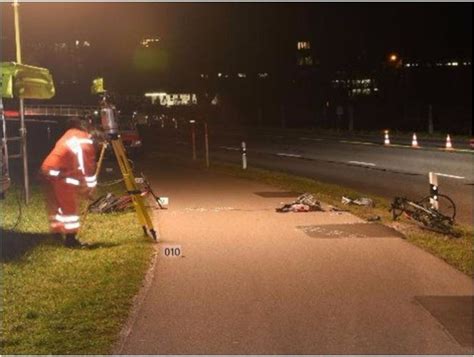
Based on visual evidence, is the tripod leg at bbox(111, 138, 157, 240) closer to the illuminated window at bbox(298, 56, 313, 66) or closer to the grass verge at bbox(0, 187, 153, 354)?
the grass verge at bbox(0, 187, 153, 354)

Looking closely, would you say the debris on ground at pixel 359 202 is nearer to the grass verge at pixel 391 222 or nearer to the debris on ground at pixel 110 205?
the grass verge at pixel 391 222

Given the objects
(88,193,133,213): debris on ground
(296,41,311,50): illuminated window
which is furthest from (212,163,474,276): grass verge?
(296,41,311,50): illuminated window

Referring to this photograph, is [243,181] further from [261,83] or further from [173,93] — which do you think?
[173,93]

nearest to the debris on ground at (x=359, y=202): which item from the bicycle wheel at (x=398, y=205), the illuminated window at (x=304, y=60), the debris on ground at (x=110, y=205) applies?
the bicycle wheel at (x=398, y=205)

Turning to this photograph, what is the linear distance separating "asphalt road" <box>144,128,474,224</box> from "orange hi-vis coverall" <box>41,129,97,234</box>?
7189 millimetres

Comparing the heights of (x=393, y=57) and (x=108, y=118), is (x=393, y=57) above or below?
above

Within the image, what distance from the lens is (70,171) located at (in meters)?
9.26

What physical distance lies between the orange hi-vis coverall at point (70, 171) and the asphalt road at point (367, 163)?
7189 mm

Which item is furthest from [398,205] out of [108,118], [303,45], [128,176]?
[303,45]

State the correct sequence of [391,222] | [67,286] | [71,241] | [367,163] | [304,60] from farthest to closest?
[304,60], [367,163], [391,222], [71,241], [67,286]

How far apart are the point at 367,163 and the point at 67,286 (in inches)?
727

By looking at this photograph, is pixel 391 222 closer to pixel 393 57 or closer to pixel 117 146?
pixel 117 146

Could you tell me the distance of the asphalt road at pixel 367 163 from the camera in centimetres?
1775

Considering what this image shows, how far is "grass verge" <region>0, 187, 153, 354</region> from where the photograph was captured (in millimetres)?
5566
